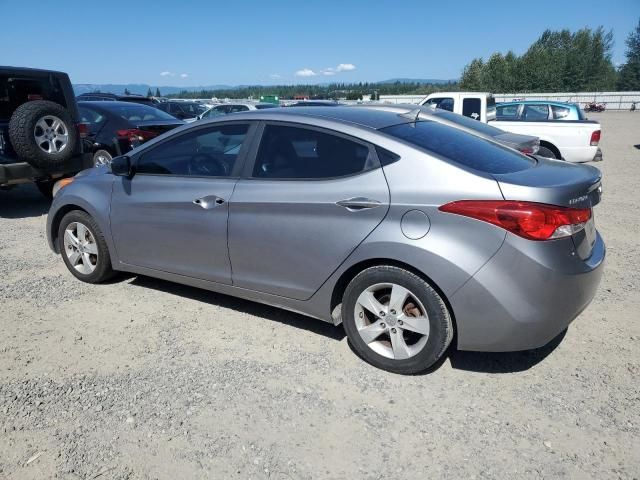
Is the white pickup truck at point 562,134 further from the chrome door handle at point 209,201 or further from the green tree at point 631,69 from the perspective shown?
the green tree at point 631,69

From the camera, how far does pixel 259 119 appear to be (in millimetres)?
3670

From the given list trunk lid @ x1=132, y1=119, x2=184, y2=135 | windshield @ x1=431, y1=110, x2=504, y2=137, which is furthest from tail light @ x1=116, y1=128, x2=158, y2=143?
windshield @ x1=431, y1=110, x2=504, y2=137

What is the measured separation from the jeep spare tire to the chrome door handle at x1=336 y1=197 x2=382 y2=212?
17.5 feet

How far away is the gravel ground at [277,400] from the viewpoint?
246 cm

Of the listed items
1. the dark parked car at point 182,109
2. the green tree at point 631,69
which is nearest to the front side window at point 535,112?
the dark parked car at point 182,109

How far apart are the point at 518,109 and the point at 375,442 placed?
11.4 meters

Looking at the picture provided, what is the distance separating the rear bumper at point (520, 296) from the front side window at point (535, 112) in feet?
33.0

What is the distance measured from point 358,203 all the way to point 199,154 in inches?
61.2

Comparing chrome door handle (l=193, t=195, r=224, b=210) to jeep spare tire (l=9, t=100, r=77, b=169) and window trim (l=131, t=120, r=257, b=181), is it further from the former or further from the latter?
jeep spare tire (l=9, t=100, r=77, b=169)

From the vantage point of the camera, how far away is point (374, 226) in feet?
9.95

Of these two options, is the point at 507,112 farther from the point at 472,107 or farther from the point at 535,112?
the point at 472,107

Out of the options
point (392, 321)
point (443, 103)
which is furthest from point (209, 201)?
point (443, 103)

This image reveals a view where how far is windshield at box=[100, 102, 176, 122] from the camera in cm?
970

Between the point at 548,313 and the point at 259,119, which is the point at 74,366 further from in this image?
the point at 548,313
